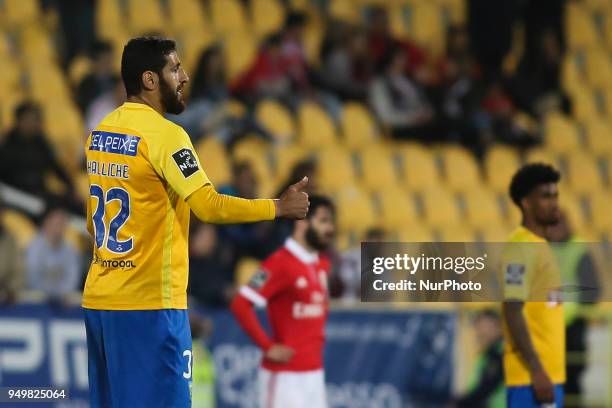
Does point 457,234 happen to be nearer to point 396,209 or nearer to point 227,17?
point 396,209

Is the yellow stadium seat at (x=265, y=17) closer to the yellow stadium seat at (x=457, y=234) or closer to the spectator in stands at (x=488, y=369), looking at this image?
the yellow stadium seat at (x=457, y=234)

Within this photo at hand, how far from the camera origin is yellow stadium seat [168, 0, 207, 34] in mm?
14461

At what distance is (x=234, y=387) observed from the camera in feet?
36.2

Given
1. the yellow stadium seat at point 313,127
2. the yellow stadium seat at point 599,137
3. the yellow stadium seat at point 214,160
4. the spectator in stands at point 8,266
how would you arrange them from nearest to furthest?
1. the spectator in stands at point 8,266
2. the yellow stadium seat at point 214,160
3. the yellow stadium seat at point 313,127
4. the yellow stadium seat at point 599,137

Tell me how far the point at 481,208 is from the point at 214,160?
326 cm

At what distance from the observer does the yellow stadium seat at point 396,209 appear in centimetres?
1371

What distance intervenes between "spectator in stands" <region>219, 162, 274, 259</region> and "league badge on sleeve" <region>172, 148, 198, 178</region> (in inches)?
236

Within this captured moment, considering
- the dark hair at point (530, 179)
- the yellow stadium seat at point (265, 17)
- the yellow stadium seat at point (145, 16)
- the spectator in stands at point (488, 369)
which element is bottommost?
the spectator in stands at point (488, 369)

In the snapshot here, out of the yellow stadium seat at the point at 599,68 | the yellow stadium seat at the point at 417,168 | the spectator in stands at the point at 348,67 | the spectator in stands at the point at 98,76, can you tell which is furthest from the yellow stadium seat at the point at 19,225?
the yellow stadium seat at the point at 599,68

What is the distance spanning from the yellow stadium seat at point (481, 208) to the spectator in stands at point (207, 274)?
4.04m

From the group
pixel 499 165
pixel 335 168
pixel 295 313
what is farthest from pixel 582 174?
pixel 295 313

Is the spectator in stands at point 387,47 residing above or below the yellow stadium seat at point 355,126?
above

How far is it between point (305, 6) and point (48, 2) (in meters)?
3.41

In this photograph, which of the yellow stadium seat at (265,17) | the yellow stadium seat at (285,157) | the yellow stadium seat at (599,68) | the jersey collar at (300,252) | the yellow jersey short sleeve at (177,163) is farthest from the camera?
the yellow stadium seat at (599,68)
